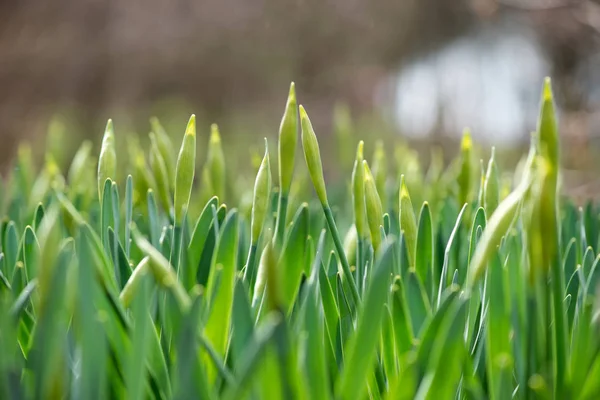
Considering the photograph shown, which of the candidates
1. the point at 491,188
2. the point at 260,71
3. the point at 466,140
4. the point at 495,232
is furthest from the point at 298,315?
the point at 260,71

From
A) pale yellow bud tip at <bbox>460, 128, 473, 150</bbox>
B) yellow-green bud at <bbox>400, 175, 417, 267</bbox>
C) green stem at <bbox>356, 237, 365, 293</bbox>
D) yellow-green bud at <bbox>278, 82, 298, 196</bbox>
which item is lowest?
green stem at <bbox>356, 237, 365, 293</bbox>

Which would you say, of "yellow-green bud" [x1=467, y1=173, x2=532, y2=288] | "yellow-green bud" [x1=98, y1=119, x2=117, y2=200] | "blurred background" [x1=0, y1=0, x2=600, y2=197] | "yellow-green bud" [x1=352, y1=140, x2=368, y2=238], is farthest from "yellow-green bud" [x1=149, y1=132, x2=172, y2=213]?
"blurred background" [x1=0, y1=0, x2=600, y2=197]

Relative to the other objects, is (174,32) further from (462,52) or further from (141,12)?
(462,52)

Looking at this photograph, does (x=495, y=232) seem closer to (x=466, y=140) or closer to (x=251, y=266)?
(x=251, y=266)

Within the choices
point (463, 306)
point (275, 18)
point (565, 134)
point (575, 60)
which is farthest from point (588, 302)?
point (575, 60)

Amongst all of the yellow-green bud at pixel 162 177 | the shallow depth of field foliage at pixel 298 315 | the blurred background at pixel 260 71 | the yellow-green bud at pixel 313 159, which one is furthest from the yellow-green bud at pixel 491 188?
the blurred background at pixel 260 71

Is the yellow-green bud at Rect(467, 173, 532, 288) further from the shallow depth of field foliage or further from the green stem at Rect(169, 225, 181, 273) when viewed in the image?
the green stem at Rect(169, 225, 181, 273)
